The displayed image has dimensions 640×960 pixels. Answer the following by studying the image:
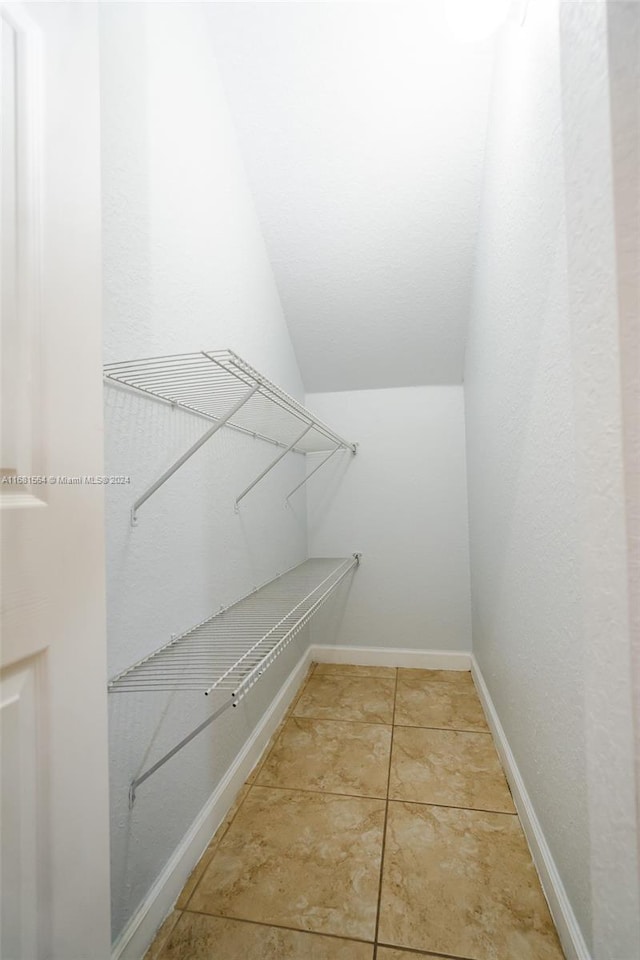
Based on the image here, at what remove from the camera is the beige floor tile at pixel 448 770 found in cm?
134

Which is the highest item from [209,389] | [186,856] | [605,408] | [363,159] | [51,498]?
[363,159]

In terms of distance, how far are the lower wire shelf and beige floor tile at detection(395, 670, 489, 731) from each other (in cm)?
77

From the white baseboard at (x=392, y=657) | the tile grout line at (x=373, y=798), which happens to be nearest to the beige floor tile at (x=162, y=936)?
the tile grout line at (x=373, y=798)

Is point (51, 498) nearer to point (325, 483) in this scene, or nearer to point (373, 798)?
point (373, 798)

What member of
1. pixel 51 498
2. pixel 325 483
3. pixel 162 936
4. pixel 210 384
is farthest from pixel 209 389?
pixel 325 483

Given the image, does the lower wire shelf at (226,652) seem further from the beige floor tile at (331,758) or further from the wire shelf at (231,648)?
the beige floor tile at (331,758)

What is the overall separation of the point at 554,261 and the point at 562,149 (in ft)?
0.63

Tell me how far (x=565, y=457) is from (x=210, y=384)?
82cm

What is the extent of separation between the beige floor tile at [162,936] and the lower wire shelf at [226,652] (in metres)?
0.35

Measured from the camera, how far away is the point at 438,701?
1.97 metres

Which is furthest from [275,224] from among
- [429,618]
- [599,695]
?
[429,618]

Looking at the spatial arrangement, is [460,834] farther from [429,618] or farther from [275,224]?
[275,224]

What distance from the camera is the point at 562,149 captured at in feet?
2.60

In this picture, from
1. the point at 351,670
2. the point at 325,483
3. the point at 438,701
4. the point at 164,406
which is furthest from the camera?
the point at 325,483
